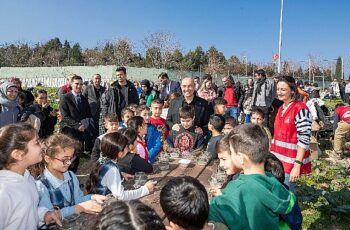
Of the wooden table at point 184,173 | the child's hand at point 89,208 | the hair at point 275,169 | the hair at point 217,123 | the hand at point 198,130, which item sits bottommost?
the wooden table at point 184,173

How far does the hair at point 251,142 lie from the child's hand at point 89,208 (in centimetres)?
99

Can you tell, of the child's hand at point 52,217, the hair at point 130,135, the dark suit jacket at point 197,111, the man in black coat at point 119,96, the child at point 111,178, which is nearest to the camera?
the child's hand at point 52,217

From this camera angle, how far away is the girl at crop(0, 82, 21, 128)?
18.0 ft

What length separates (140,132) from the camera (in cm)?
452

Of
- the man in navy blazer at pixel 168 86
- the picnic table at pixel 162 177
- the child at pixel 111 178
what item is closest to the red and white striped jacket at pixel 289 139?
the picnic table at pixel 162 177

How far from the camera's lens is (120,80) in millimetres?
7160

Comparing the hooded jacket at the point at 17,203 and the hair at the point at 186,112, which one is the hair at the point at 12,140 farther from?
the hair at the point at 186,112

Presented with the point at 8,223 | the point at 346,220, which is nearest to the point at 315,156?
the point at 346,220

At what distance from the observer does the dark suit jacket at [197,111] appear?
559 centimetres

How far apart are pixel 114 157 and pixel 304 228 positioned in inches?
107

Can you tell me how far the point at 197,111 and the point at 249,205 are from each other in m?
3.60

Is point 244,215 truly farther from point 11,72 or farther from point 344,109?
point 11,72

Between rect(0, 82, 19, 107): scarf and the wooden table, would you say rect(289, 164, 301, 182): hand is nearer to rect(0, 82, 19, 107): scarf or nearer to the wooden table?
the wooden table

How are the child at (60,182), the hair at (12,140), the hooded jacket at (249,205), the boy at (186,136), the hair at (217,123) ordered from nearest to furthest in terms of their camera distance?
the hooded jacket at (249,205) < the hair at (12,140) < the child at (60,182) < the hair at (217,123) < the boy at (186,136)
